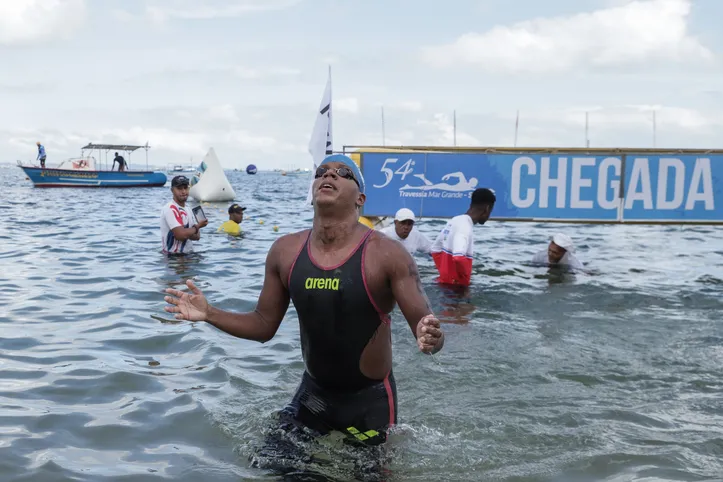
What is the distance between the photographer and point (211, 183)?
122 ft

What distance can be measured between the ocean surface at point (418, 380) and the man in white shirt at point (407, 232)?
2.32ft

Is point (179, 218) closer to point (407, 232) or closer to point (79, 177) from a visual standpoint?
point (407, 232)

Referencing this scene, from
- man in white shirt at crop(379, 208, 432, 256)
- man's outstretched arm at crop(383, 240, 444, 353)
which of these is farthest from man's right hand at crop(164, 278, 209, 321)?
man in white shirt at crop(379, 208, 432, 256)

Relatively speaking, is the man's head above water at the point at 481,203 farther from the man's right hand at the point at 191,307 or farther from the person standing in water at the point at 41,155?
the person standing in water at the point at 41,155

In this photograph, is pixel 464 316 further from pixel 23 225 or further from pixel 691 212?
pixel 23 225

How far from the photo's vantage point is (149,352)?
742cm

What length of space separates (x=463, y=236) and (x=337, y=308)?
5.99m

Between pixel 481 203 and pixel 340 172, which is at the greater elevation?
pixel 340 172

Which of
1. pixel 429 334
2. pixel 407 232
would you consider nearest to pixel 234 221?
pixel 407 232

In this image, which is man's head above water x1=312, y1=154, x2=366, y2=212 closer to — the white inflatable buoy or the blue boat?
the white inflatable buoy

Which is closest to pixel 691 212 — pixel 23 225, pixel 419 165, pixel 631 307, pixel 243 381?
pixel 631 307

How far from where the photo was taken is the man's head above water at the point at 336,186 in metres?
4.02

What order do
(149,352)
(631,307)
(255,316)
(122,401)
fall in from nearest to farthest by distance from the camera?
(255,316)
(122,401)
(149,352)
(631,307)

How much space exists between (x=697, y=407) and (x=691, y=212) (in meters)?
6.49
